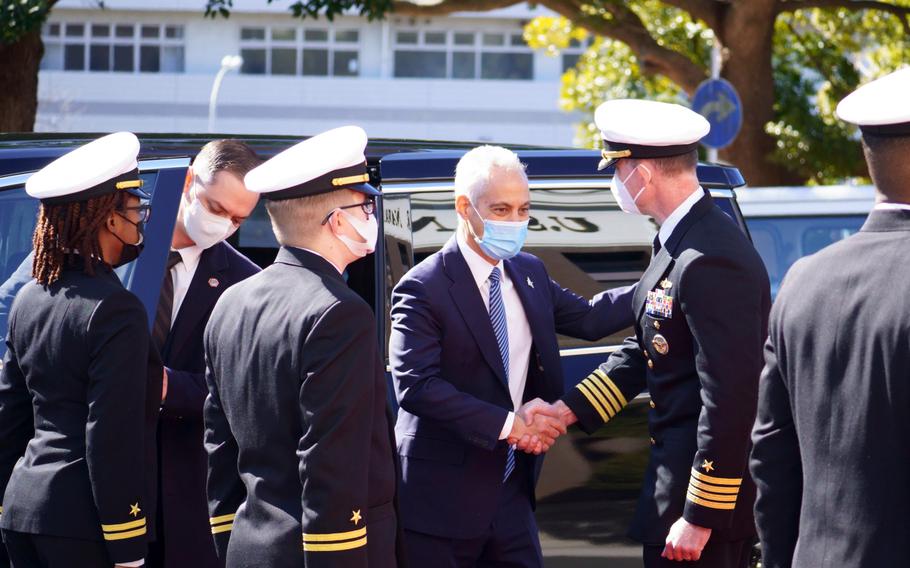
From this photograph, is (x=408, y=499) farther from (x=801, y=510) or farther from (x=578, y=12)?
(x=578, y=12)

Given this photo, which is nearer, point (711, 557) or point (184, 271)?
point (711, 557)

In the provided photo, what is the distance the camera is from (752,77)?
12.6 m

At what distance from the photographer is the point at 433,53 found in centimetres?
4375

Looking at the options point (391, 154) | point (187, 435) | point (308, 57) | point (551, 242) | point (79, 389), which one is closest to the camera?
point (79, 389)

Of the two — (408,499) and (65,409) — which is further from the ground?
(65,409)

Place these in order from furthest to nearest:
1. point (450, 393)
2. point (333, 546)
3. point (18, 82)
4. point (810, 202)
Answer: point (18, 82) → point (810, 202) → point (450, 393) → point (333, 546)

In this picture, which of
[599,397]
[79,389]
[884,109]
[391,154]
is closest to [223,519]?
[79,389]

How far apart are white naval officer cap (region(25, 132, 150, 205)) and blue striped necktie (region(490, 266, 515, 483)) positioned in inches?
44.4

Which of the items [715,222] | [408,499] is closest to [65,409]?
[408,499]

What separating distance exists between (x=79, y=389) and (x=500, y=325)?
1.30 m

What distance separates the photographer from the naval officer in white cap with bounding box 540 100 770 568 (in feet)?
11.0

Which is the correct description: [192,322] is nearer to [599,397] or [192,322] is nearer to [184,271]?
[184,271]

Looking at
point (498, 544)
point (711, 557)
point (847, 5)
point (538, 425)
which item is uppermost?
point (847, 5)

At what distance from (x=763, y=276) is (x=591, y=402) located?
29.0 inches
